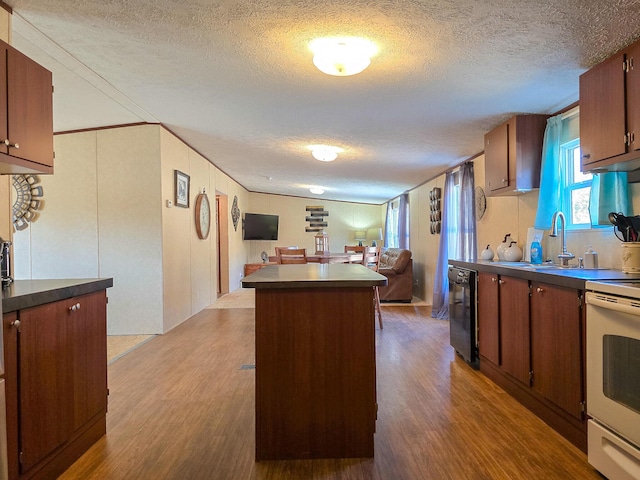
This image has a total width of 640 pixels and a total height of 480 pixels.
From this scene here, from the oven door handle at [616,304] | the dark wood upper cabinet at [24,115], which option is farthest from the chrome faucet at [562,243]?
the dark wood upper cabinet at [24,115]

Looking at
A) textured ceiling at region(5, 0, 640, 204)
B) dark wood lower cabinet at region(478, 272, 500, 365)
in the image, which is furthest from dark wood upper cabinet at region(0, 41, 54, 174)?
dark wood lower cabinet at region(478, 272, 500, 365)

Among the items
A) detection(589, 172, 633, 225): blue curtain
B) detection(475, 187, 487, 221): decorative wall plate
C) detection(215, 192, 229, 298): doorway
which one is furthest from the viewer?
detection(215, 192, 229, 298): doorway

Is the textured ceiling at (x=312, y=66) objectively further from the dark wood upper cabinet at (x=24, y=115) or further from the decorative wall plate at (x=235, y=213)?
the decorative wall plate at (x=235, y=213)

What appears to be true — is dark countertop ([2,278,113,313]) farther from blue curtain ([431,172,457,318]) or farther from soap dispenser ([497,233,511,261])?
blue curtain ([431,172,457,318])

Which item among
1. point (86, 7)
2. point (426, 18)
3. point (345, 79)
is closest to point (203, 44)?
point (86, 7)

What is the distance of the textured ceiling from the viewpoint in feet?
6.50

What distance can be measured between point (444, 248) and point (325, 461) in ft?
14.0

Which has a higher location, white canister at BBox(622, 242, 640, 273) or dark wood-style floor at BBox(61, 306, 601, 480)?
white canister at BBox(622, 242, 640, 273)

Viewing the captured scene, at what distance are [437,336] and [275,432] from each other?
9.54ft

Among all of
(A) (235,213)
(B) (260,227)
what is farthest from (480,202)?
(B) (260,227)

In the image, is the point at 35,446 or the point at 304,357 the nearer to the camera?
the point at 35,446

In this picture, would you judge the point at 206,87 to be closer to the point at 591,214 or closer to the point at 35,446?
the point at 35,446

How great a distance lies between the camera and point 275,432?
6.42 feet

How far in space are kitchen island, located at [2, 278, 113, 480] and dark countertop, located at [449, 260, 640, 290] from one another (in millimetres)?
2492
